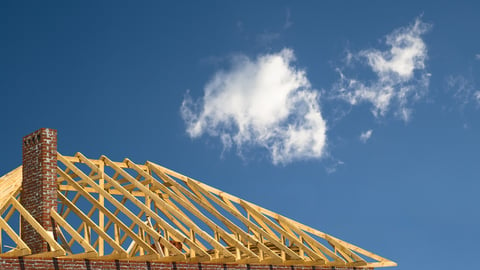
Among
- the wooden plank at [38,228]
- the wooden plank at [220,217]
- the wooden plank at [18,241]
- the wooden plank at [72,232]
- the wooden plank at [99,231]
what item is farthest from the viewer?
the wooden plank at [220,217]

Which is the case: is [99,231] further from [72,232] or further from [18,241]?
[18,241]

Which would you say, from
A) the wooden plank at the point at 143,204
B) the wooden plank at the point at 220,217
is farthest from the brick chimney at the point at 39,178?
the wooden plank at the point at 220,217

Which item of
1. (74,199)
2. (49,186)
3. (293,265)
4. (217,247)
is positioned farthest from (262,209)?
(49,186)

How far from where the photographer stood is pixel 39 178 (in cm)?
1977

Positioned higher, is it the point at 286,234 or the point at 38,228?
the point at 286,234

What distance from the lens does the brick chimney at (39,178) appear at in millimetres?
19344

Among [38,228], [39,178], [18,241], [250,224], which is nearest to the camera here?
[18,241]

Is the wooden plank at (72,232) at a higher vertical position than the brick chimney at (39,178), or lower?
lower

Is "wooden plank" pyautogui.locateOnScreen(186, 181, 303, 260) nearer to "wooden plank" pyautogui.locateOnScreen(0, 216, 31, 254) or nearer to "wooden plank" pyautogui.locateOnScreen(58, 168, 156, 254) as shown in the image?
"wooden plank" pyautogui.locateOnScreen(58, 168, 156, 254)

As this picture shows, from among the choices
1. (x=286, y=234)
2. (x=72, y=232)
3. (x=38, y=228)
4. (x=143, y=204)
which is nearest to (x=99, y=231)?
(x=72, y=232)

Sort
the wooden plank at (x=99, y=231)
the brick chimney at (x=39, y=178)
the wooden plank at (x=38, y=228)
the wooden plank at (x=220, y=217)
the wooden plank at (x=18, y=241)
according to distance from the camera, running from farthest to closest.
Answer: the wooden plank at (x=220, y=217) < the brick chimney at (x=39, y=178) < the wooden plank at (x=99, y=231) < the wooden plank at (x=38, y=228) < the wooden plank at (x=18, y=241)

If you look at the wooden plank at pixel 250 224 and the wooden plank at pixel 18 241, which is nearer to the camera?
the wooden plank at pixel 18 241

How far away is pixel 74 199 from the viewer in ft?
84.0

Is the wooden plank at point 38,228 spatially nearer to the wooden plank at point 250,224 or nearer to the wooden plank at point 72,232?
the wooden plank at point 72,232
